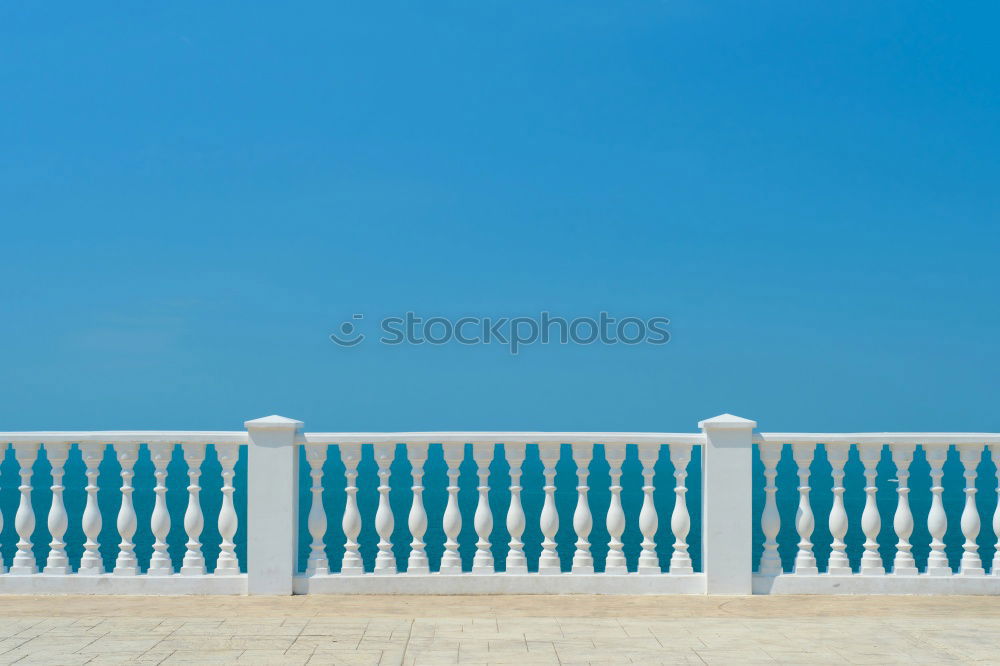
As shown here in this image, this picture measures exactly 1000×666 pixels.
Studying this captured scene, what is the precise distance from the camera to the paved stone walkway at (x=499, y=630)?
203 inches

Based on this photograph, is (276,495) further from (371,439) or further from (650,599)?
(650,599)

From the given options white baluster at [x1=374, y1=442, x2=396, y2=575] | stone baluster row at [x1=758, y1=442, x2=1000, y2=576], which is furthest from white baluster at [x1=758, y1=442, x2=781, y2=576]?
white baluster at [x1=374, y1=442, x2=396, y2=575]

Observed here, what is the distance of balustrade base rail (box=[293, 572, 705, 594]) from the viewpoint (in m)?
6.94

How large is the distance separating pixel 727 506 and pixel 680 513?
327 millimetres

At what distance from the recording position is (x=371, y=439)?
6918 mm

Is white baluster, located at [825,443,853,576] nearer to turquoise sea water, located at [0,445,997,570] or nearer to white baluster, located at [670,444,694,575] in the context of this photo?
white baluster, located at [670,444,694,575]

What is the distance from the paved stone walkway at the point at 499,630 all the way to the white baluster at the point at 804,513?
346 mm

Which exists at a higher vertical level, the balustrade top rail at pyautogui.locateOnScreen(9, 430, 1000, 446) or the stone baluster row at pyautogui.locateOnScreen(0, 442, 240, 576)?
the balustrade top rail at pyautogui.locateOnScreen(9, 430, 1000, 446)

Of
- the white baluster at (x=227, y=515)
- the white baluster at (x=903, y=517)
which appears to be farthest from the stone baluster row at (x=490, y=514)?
the white baluster at (x=903, y=517)

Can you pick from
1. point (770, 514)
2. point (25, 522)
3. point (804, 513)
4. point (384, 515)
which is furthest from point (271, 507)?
point (804, 513)

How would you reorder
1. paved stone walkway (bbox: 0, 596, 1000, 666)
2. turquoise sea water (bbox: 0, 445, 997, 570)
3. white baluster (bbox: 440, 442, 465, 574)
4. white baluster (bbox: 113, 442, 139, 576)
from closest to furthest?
paved stone walkway (bbox: 0, 596, 1000, 666), white baluster (bbox: 440, 442, 465, 574), white baluster (bbox: 113, 442, 139, 576), turquoise sea water (bbox: 0, 445, 997, 570)

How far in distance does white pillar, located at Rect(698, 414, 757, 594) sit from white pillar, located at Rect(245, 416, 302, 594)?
2882mm

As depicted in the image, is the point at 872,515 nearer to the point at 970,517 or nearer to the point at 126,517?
the point at 970,517

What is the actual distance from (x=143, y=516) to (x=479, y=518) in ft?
158
